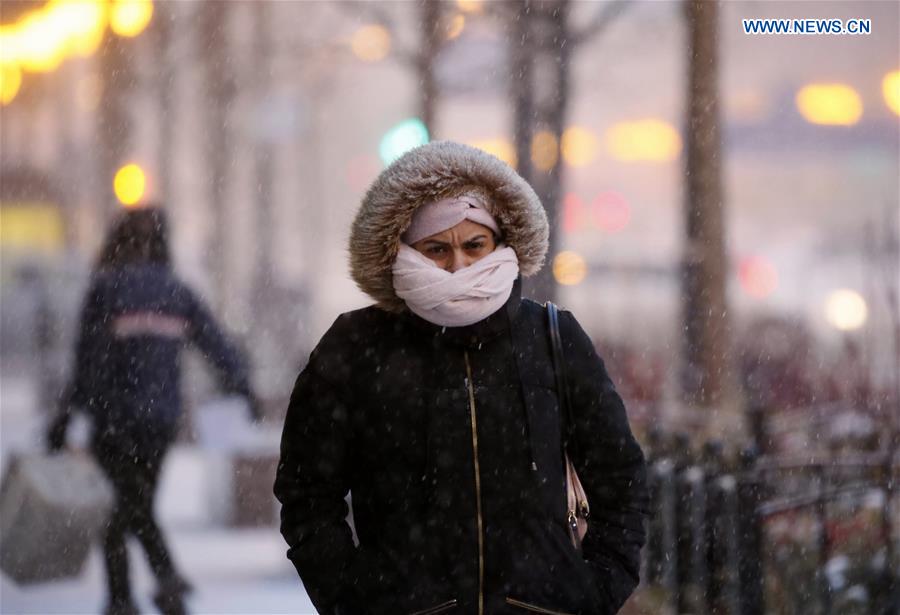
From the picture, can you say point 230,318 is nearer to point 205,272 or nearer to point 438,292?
point 205,272

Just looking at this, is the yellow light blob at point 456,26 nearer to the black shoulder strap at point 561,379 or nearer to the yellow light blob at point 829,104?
the black shoulder strap at point 561,379

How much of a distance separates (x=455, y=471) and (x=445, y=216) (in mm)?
578

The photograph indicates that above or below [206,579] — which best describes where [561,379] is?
above

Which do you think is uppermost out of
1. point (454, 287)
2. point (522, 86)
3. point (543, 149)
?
point (522, 86)

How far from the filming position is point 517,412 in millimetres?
2963

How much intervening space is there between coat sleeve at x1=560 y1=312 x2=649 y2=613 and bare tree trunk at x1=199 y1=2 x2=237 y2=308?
1802 centimetres

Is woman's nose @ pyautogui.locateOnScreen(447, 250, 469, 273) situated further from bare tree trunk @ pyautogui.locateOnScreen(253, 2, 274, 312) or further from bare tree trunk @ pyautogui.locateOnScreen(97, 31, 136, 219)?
bare tree trunk @ pyautogui.locateOnScreen(253, 2, 274, 312)

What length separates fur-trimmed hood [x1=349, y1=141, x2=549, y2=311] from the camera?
3051 mm

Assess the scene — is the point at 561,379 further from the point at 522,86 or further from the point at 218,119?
the point at 218,119

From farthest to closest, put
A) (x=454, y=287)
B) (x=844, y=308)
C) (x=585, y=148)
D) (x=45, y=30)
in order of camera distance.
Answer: (x=585, y=148), (x=844, y=308), (x=45, y=30), (x=454, y=287)

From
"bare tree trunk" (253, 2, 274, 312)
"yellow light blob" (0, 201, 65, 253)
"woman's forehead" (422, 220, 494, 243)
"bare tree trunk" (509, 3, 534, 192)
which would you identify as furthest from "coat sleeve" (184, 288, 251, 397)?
"yellow light blob" (0, 201, 65, 253)

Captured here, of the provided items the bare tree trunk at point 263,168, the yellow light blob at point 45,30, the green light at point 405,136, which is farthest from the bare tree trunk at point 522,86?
the bare tree trunk at point 263,168

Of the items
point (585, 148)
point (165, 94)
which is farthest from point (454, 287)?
point (585, 148)

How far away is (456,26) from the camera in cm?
1076
